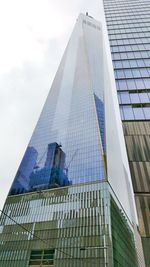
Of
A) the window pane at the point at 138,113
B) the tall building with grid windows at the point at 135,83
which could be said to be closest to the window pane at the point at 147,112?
the tall building with grid windows at the point at 135,83

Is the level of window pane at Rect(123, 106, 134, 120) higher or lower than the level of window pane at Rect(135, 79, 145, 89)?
lower

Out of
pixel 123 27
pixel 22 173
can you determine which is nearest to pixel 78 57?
pixel 123 27

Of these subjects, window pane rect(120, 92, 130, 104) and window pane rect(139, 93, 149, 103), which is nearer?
window pane rect(139, 93, 149, 103)

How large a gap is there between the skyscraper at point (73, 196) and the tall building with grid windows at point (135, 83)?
13.4 m

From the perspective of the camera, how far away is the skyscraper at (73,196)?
38188 mm

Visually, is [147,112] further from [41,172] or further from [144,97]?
[41,172]

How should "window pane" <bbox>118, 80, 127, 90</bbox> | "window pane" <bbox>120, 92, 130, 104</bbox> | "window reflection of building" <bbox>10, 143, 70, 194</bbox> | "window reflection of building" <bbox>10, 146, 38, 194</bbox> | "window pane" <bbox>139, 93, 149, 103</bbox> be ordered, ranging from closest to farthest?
"window pane" <bbox>139, 93, 149, 103</bbox>
"window pane" <bbox>120, 92, 130, 104</bbox>
"window pane" <bbox>118, 80, 127, 90</bbox>
"window reflection of building" <bbox>10, 143, 70, 194</bbox>
"window reflection of building" <bbox>10, 146, 38, 194</bbox>

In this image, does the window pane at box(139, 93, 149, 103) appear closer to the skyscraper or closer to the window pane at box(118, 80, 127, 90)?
the window pane at box(118, 80, 127, 90)

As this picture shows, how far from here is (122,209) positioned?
50.1m

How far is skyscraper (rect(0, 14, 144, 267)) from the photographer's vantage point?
1503 inches

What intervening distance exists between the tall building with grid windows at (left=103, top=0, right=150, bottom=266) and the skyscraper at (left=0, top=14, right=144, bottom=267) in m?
13.4

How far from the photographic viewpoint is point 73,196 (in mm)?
45438

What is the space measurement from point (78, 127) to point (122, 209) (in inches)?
974

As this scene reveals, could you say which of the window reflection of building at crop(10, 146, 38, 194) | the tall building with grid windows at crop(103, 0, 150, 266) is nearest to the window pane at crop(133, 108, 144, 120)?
the tall building with grid windows at crop(103, 0, 150, 266)
